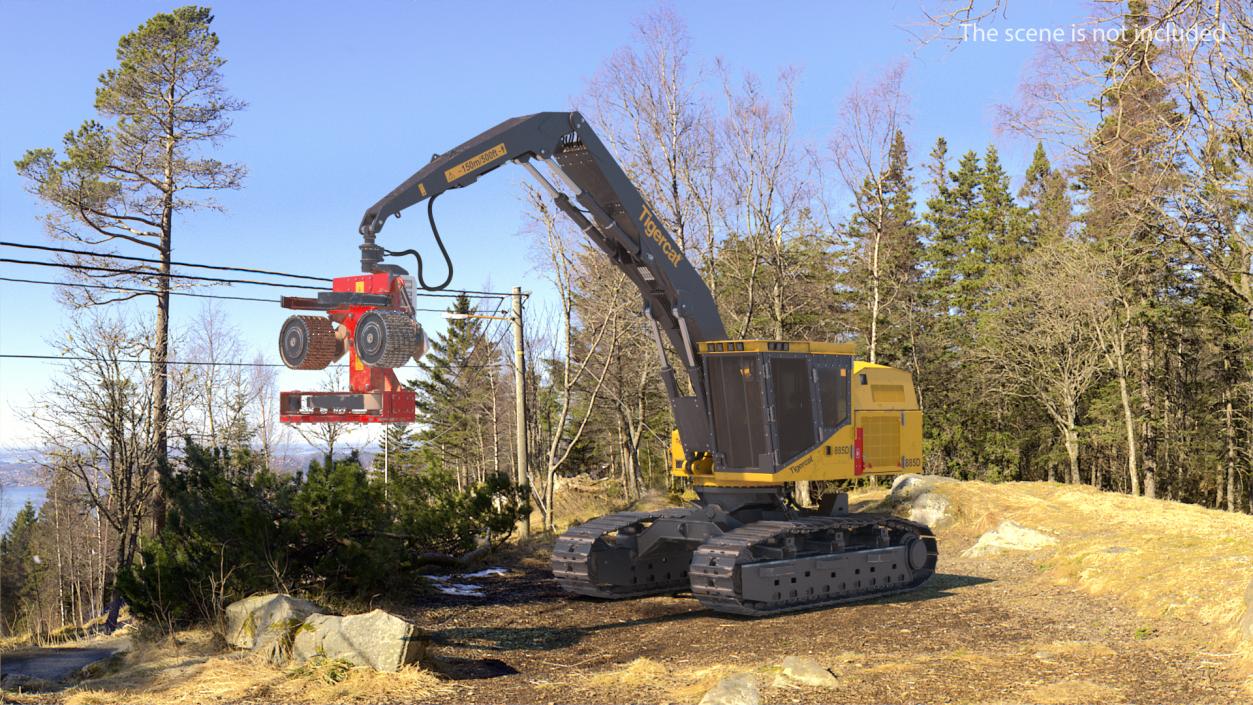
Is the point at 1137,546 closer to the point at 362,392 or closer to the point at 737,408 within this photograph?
the point at 737,408

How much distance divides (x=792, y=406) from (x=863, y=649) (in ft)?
11.8

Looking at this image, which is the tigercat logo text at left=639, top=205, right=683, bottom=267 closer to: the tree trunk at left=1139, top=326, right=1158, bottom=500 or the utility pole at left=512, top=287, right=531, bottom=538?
the utility pole at left=512, top=287, right=531, bottom=538

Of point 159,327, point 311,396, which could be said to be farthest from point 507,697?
point 159,327

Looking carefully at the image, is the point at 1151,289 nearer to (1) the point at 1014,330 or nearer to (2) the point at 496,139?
(1) the point at 1014,330

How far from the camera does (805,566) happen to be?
1141 cm

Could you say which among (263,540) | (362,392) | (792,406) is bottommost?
(263,540)

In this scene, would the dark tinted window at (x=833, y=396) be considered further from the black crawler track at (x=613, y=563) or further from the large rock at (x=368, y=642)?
the large rock at (x=368, y=642)

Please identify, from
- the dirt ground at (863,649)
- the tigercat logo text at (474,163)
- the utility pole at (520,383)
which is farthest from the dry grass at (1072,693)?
the utility pole at (520,383)

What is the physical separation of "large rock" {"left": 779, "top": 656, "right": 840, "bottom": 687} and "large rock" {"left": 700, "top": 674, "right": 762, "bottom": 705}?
0.44 metres

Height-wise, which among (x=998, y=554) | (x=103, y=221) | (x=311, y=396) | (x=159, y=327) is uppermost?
(x=103, y=221)

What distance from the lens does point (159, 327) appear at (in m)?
25.1

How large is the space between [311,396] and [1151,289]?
3252 centimetres

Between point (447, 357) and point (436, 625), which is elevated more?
point (447, 357)

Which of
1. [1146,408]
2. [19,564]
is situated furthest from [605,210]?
[19,564]
